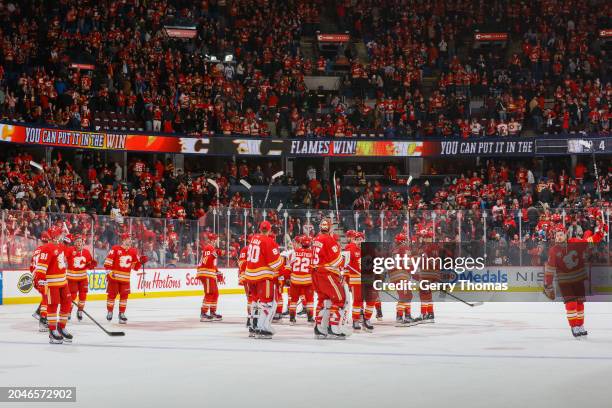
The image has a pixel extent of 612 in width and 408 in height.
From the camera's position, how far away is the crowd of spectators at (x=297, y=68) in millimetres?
33625

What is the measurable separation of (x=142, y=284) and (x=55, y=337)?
13.0m

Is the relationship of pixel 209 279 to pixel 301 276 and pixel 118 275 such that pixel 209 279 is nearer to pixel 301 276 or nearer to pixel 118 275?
pixel 118 275

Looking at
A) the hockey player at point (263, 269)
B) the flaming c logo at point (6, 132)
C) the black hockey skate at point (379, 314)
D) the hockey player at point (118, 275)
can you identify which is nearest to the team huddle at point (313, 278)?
the hockey player at point (263, 269)

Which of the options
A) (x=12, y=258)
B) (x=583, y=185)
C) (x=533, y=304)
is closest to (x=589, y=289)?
(x=533, y=304)

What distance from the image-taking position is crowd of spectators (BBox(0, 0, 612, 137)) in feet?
110

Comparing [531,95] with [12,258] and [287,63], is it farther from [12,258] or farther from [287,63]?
[12,258]

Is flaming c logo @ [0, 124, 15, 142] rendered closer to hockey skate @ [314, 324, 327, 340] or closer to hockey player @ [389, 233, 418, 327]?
hockey player @ [389, 233, 418, 327]

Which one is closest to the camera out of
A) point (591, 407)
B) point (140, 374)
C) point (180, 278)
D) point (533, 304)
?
point (591, 407)

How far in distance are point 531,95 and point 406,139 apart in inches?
224

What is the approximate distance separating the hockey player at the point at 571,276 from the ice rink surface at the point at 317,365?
1.11 feet

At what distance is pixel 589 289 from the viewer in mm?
25484

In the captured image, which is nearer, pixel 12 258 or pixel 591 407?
pixel 591 407

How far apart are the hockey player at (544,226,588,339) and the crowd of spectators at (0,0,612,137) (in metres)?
21.6

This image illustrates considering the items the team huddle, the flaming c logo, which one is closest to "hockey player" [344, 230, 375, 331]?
the team huddle
